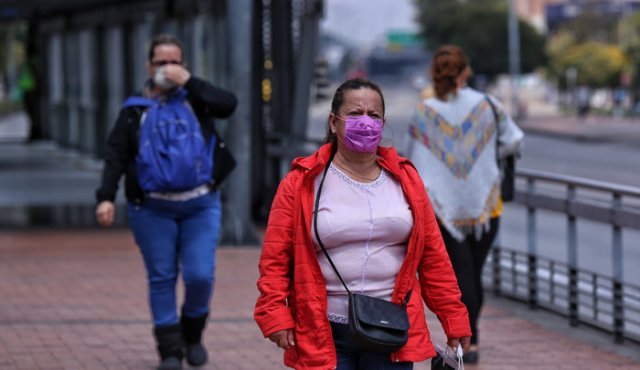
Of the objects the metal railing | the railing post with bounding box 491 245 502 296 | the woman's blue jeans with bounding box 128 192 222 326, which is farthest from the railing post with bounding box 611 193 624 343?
the woman's blue jeans with bounding box 128 192 222 326

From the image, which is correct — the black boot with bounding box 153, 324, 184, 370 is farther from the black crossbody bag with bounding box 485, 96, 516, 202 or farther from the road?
the black crossbody bag with bounding box 485, 96, 516, 202

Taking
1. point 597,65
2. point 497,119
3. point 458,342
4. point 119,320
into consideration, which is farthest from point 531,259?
point 597,65

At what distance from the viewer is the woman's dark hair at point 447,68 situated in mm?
7254

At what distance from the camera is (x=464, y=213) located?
24.1 feet

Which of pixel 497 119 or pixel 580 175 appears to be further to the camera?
pixel 580 175

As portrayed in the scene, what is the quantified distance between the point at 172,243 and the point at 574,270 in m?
2.96

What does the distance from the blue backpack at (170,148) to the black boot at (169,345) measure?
705 mm

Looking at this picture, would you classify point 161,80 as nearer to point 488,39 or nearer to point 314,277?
point 314,277

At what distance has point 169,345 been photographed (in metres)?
7.14

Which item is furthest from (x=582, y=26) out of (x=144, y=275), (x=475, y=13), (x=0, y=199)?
(x=144, y=275)

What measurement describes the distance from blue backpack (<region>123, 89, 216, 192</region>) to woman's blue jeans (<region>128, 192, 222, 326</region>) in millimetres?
114

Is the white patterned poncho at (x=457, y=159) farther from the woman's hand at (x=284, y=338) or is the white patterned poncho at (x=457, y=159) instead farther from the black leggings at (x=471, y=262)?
the woman's hand at (x=284, y=338)

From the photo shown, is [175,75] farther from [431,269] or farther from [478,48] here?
[478,48]

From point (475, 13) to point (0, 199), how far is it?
8481cm
